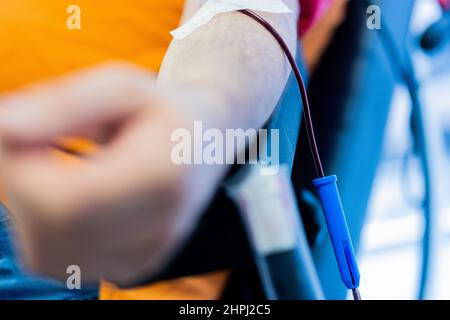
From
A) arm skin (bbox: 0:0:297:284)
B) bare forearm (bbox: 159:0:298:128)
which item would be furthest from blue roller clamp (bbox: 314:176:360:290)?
arm skin (bbox: 0:0:297:284)

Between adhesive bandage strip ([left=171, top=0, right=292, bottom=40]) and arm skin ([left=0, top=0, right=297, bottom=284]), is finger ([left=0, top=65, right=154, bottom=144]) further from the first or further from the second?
adhesive bandage strip ([left=171, top=0, right=292, bottom=40])

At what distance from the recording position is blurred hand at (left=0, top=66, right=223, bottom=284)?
0.17 meters

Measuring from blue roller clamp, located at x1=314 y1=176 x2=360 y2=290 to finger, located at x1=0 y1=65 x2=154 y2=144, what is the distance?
0.78 feet

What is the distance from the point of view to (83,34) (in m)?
0.53

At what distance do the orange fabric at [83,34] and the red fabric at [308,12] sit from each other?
0.12 m

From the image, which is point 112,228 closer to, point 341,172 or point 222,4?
point 222,4

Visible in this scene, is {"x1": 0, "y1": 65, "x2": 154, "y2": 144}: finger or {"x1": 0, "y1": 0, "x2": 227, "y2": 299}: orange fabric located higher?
{"x1": 0, "y1": 0, "x2": 227, "y2": 299}: orange fabric

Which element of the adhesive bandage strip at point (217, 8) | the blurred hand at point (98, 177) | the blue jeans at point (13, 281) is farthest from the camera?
the blue jeans at point (13, 281)

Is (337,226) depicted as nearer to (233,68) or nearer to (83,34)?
(233,68)

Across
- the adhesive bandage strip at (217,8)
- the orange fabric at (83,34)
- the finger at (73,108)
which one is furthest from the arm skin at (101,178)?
the orange fabric at (83,34)

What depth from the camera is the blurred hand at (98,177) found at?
0.57 ft

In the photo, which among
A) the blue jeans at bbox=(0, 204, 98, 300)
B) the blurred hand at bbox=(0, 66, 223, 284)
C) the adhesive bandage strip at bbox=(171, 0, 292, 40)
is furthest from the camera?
the blue jeans at bbox=(0, 204, 98, 300)

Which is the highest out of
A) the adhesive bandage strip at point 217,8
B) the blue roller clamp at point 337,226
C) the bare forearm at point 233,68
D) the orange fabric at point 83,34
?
the orange fabric at point 83,34

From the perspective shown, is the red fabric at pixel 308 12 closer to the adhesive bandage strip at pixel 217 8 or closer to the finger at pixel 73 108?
the adhesive bandage strip at pixel 217 8
